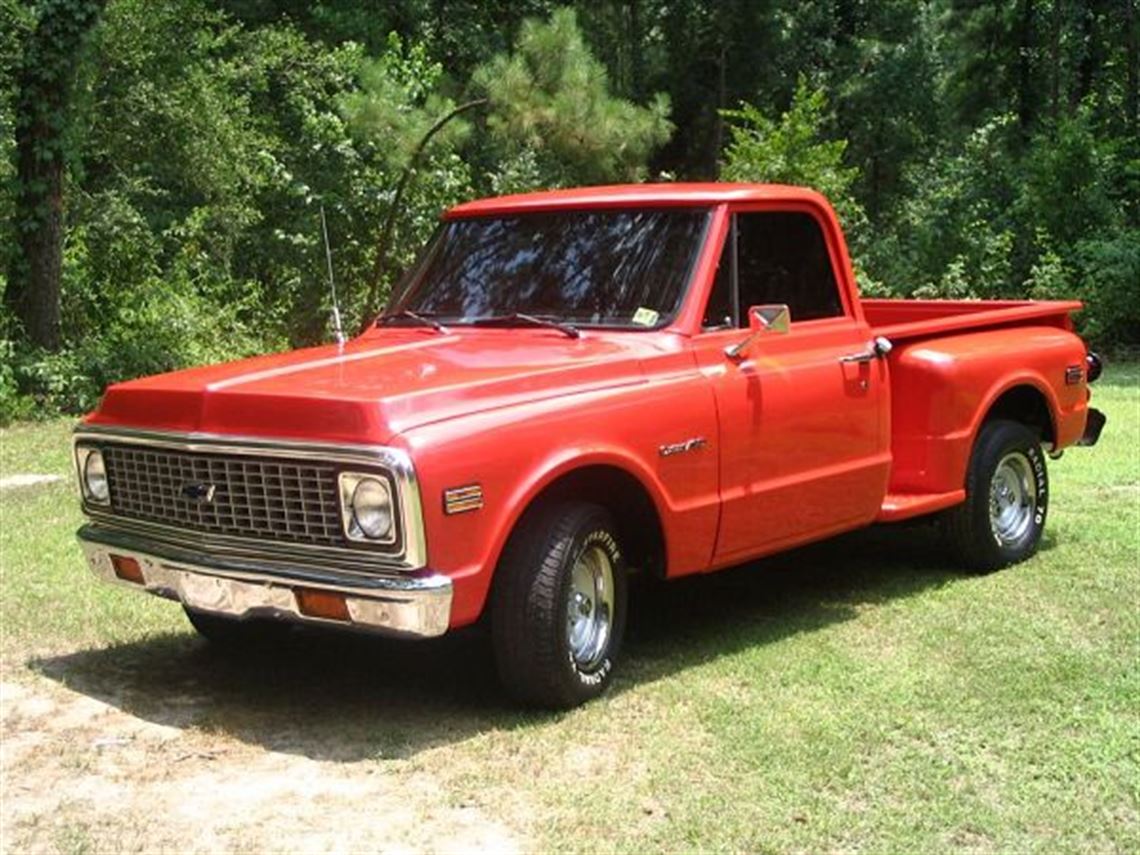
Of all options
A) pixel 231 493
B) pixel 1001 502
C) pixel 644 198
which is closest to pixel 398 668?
pixel 231 493

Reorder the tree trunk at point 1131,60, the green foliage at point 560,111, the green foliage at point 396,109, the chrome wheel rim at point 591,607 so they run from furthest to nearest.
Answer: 1. the tree trunk at point 1131,60
2. the green foliage at point 560,111
3. the green foliage at point 396,109
4. the chrome wheel rim at point 591,607

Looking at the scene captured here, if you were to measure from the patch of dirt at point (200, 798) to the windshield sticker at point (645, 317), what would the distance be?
201cm

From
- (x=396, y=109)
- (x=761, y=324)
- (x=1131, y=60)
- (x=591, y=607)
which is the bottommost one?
(x=591, y=607)

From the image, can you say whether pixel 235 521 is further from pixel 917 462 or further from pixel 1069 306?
pixel 1069 306

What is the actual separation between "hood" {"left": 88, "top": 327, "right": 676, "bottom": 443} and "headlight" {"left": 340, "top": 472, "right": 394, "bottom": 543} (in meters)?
0.13

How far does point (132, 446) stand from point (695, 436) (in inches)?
82.5

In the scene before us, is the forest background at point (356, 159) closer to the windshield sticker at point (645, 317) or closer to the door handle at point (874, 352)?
the door handle at point (874, 352)

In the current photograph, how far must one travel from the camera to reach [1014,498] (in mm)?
7297

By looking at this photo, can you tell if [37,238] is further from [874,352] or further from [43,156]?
[874,352]

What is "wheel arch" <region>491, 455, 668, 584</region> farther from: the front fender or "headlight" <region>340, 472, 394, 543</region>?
"headlight" <region>340, 472, 394, 543</region>

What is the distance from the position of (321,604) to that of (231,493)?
1.80 ft

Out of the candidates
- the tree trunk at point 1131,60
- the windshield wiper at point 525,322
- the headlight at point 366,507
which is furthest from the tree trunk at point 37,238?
the tree trunk at point 1131,60

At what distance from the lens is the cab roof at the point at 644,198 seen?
19.2ft

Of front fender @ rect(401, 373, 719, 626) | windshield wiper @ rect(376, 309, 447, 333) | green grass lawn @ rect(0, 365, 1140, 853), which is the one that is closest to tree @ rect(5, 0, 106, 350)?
green grass lawn @ rect(0, 365, 1140, 853)
